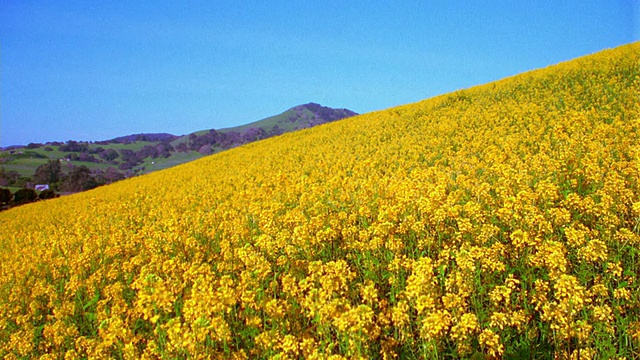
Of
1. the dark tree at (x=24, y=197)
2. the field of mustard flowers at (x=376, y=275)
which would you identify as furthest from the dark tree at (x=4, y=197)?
the field of mustard flowers at (x=376, y=275)

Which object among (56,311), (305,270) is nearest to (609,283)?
(305,270)

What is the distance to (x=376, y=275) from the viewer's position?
4.91m

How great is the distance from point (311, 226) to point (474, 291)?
2755 millimetres

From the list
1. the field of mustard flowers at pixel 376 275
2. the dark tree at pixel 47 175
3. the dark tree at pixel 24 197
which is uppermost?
the dark tree at pixel 47 175

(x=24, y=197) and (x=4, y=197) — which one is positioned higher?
(x=4, y=197)

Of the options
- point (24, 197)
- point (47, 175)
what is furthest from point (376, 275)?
point (47, 175)

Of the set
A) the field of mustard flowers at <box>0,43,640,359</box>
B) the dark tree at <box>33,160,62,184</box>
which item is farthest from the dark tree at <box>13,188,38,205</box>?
the dark tree at <box>33,160,62,184</box>

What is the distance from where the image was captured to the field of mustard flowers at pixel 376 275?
3463 mm

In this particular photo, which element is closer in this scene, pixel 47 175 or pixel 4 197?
pixel 4 197

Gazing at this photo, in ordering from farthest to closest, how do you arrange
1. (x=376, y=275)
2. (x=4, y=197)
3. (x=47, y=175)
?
(x=47, y=175) → (x=4, y=197) → (x=376, y=275)

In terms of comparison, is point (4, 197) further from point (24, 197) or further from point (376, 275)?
point (376, 275)

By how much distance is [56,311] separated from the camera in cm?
588

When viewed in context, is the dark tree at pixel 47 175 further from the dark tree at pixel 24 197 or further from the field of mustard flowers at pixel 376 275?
the field of mustard flowers at pixel 376 275

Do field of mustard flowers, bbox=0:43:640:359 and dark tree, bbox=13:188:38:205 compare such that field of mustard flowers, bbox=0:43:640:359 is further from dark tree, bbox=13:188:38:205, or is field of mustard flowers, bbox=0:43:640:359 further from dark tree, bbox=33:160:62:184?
dark tree, bbox=33:160:62:184
